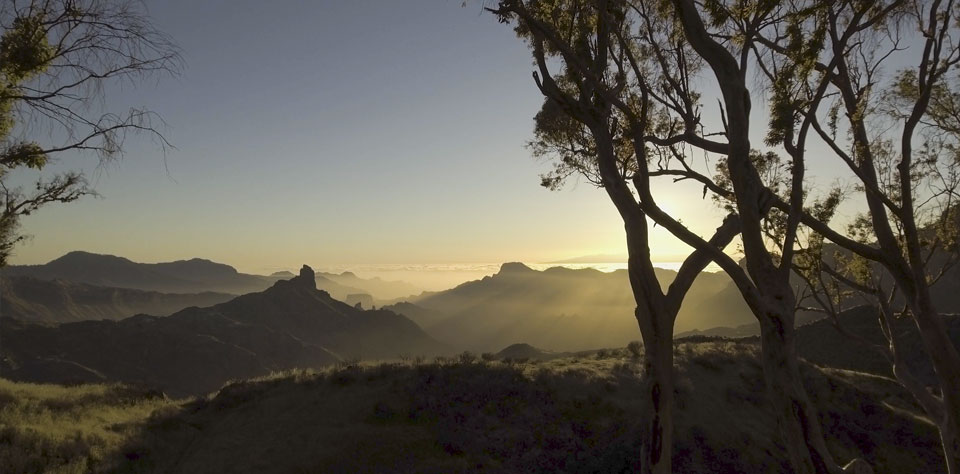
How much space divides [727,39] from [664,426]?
7.97m

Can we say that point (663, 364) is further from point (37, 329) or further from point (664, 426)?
point (37, 329)

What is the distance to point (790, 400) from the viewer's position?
712cm

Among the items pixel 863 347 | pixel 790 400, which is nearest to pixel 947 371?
pixel 790 400

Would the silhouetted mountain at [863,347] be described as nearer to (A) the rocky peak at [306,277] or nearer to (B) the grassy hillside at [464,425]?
(B) the grassy hillside at [464,425]

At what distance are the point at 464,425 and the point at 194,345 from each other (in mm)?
102168

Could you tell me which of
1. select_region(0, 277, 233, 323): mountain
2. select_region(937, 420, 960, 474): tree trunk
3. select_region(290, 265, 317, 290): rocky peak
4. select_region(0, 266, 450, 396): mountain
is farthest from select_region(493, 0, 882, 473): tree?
select_region(0, 277, 233, 323): mountain

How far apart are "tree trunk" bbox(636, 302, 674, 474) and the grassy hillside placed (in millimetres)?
6174

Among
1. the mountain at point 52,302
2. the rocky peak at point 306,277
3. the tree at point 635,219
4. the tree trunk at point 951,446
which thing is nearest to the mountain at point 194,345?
the rocky peak at point 306,277

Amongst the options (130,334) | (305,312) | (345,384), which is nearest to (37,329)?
(130,334)

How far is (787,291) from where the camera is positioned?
24.5 feet

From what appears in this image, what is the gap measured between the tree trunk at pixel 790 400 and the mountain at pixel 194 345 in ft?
209

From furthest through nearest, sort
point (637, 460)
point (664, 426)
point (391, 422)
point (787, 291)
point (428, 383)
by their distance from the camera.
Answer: point (428, 383) → point (391, 422) → point (637, 460) → point (664, 426) → point (787, 291)

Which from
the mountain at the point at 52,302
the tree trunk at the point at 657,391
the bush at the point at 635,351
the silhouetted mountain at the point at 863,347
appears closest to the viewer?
the tree trunk at the point at 657,391

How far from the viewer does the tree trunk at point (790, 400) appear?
22.9ft
